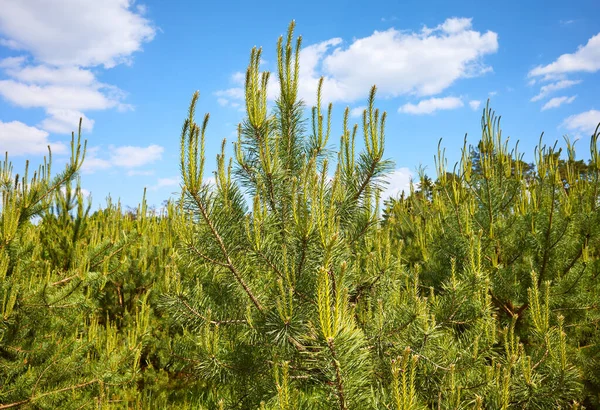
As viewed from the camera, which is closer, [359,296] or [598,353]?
[359,296]

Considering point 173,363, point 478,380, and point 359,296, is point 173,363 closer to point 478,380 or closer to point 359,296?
point 359,296

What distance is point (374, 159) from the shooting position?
8.49ft

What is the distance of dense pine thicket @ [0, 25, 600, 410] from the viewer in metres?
2.14

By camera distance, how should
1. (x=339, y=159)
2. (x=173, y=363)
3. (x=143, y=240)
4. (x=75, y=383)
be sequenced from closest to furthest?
(x=339, y=159), (x=75, y=383), (x=173, y=363), (x=143, y=240)

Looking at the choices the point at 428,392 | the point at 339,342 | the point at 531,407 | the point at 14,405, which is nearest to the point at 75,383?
the point at 14,405

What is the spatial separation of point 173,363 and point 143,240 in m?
1.90

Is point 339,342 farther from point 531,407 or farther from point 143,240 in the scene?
point 143,240

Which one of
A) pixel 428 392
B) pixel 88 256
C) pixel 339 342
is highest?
pixel 88 256

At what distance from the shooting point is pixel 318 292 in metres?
1.50

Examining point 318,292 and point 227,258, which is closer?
point 318,292

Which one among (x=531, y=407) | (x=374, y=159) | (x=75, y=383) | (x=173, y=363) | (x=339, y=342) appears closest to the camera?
(x=339, y=342)

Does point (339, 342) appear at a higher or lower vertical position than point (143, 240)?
lower

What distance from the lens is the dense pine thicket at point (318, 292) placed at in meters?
2.14

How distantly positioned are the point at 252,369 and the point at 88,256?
96.9 inches
